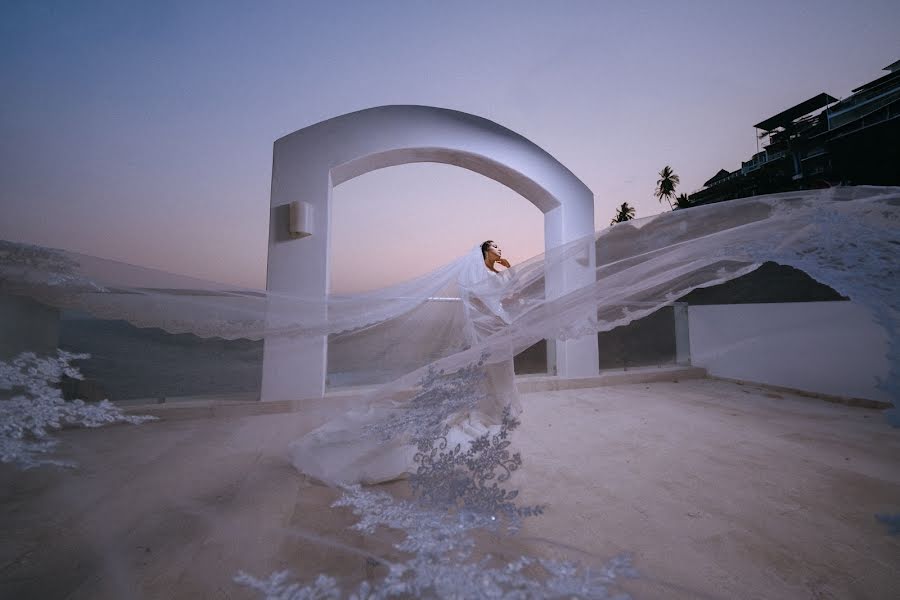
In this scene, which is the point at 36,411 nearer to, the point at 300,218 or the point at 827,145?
the point at 300,218

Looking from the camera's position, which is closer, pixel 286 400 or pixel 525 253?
pixel 286 400

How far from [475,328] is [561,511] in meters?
1.24

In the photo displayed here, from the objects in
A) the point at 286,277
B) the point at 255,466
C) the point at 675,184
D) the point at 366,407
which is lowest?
the point at 255,466

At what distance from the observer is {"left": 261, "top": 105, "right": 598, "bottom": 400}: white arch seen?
313cm

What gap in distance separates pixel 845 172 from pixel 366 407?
24.3m

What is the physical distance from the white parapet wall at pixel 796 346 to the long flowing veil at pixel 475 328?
6.61 ft

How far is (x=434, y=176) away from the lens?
505cm

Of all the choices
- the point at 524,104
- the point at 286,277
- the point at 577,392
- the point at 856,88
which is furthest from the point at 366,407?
the point at 856,88

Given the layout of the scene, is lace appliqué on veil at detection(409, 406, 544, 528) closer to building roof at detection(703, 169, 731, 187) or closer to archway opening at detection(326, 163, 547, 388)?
archway opening at detection(326, 163, 547, 388)

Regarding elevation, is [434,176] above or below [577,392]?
above

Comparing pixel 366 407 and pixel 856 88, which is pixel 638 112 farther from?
pixel 856 88

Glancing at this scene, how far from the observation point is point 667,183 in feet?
85.4

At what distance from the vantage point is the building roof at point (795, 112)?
65.4 feet

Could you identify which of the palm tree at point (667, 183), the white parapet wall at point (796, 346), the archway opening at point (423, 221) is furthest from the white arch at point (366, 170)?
the palm tree at point (667, 183)
